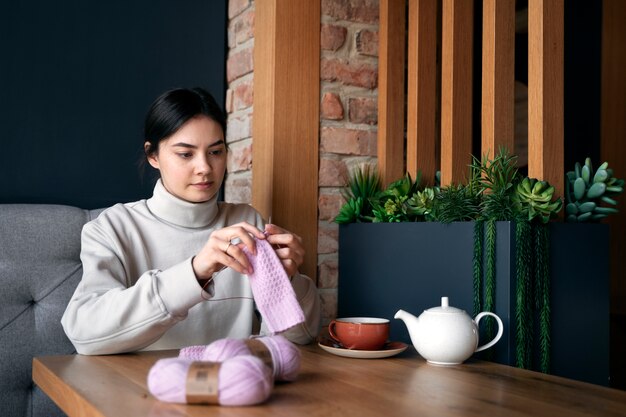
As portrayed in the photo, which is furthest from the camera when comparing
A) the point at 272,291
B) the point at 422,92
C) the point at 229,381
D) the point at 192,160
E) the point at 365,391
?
the point at 422,92

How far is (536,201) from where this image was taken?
1.40 metres

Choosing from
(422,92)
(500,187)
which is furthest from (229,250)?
(422,92)

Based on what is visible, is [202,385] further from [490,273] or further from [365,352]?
[490,273]

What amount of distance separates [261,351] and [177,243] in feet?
2.19

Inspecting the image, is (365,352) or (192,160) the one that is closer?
(365,352)

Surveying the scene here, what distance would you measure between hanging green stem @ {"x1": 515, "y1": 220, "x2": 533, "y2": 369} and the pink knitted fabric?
0.48m

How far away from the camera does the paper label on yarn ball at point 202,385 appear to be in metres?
0.88

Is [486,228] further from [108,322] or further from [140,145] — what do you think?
[140,145]

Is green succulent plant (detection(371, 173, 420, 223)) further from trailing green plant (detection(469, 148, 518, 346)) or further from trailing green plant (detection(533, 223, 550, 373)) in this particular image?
trailing green plant (detection(533, 223, 550, 373))

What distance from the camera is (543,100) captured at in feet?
4.89

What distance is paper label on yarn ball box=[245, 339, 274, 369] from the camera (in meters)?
1.01

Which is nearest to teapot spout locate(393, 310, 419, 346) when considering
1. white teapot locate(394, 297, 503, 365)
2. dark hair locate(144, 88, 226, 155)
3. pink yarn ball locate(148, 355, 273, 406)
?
white teapot locate(394, 297, 503, 365)

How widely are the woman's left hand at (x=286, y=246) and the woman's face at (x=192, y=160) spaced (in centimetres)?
32

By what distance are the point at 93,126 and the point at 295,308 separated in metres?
1.06
